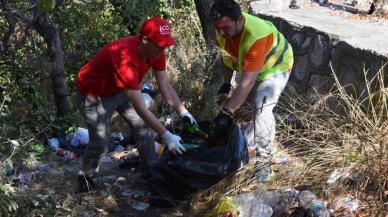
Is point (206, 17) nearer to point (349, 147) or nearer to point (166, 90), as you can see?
point (166, 90)

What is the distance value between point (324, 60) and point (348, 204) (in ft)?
8.21

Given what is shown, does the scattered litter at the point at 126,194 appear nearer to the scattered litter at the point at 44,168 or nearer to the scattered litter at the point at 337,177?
the scattered litter at the point at 44,168

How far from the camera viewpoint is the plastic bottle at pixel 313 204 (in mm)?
3387

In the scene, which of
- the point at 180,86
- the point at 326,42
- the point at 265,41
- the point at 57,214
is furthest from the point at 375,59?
the point at 57,214

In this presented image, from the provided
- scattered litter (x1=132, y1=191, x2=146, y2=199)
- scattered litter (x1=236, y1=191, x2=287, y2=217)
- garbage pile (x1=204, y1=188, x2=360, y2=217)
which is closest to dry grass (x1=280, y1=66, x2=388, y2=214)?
garbage pile (x1=204, y1=188, x2=360, y2=217)

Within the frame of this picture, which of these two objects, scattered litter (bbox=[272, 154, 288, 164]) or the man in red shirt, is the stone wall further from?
the man in red shirt

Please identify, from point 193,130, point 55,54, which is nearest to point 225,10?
point 193,130

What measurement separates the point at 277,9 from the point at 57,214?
4605 millimetres

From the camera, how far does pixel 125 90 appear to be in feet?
11.9

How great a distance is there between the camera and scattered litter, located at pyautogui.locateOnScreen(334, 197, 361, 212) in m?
3.42

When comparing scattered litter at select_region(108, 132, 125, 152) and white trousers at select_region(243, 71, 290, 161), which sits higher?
white trousers at select_region(243, 71, 290, 161)

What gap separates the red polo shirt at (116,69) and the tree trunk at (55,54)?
1.80 metres

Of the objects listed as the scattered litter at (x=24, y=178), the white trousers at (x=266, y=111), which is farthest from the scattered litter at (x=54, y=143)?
the white trousers at (x=266, y=111)

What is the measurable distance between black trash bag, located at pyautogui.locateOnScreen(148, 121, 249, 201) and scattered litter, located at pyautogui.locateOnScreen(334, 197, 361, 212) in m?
0.73
